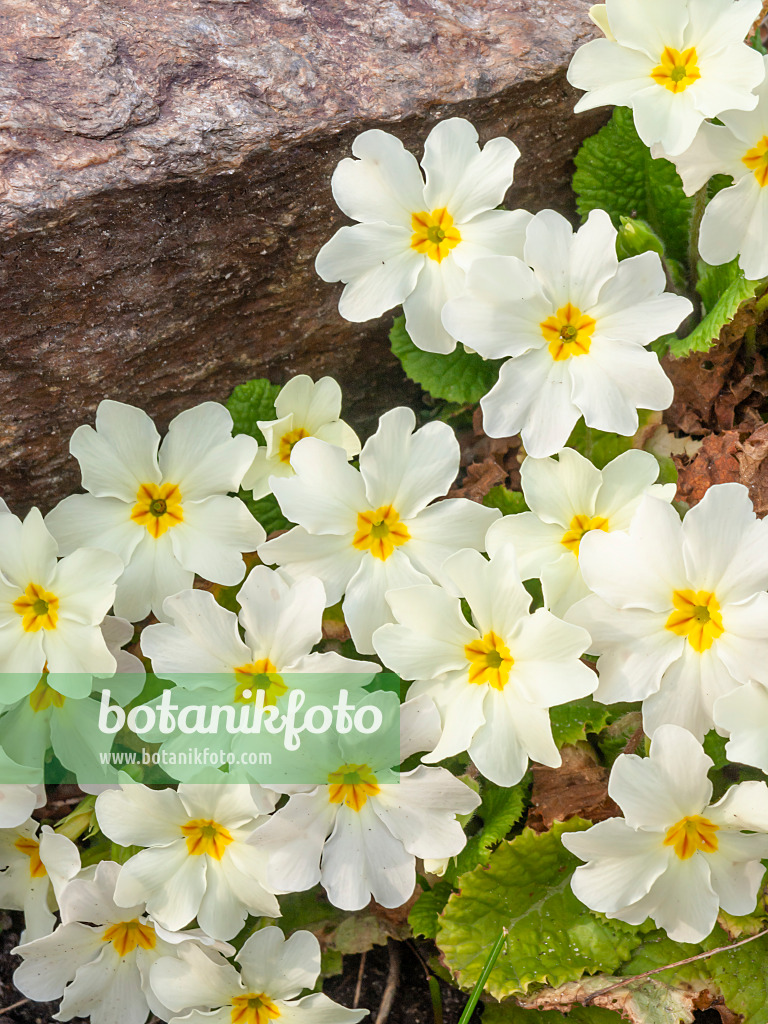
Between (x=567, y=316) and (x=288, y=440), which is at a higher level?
(x=567, y=316)

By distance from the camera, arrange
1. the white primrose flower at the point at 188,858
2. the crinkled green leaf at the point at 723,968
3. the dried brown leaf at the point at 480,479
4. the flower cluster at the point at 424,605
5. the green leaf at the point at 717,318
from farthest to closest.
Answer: the dried brown leaf at the point at 480,479 → the green leaf at the point at 717,318 → the crinkled green leaf at the point at 723,968 → the white primrose flower at the point at 188,858 → the flower cluster at the point at 424,605

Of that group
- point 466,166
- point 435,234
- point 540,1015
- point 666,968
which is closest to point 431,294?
point 435,234

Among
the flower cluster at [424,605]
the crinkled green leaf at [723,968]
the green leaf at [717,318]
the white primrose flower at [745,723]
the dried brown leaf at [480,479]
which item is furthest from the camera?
the dried brown leaf at [480,479]

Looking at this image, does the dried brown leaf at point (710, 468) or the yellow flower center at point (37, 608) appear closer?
the yellow flower center at point (37, 608)

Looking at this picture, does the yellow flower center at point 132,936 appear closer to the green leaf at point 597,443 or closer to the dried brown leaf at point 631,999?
the dried brown leaf at point 631,999

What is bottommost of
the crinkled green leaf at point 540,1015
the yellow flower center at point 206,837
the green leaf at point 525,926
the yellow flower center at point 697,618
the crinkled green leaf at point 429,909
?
the crinkled green leaf at point 540,1015

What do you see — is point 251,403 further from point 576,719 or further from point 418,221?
point 576,719

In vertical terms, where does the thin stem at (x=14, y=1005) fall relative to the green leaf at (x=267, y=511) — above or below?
below

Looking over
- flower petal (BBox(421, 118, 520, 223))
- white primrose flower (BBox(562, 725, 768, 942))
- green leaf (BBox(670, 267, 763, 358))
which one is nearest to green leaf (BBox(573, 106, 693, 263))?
green leaf (BBox(670, 267, 763, 358))

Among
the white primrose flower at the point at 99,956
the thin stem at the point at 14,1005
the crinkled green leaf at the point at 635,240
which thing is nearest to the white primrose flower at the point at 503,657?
the white primrose flower at the point at 99,956
